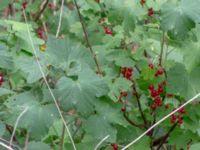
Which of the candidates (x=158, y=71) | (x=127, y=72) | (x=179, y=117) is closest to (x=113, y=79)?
(x=127, y=72)

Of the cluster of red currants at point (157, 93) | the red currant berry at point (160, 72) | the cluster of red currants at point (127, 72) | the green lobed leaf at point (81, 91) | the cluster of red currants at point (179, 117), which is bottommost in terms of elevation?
the cluster of red currants at point (179, 117)

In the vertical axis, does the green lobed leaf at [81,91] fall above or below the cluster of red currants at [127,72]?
above

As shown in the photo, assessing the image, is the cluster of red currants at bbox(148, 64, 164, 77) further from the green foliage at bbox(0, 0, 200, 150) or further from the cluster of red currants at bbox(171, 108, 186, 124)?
the cluster of red currants at bbox(171, 108, 186, 124)

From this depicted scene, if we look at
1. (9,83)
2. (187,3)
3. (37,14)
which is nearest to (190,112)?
(187,3)

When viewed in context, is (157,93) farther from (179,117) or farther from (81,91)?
(81,91)

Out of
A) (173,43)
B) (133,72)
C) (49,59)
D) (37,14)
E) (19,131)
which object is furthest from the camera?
(37,14)

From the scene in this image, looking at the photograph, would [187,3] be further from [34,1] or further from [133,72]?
[34,1]

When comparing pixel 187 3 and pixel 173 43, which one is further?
pixel 173 43

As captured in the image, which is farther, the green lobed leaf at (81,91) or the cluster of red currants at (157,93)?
the cluster of red currants at (157,93)

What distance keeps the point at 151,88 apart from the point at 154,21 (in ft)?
1.39

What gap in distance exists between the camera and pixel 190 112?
210 centimetres

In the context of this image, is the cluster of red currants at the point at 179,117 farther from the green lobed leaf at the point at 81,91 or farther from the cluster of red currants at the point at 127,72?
the green lobed leaf at the point at 81,91

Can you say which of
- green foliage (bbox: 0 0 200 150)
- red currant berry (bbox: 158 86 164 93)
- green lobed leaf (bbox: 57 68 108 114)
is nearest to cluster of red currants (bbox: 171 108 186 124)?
green foliage (bbox: 0 0 200 150)

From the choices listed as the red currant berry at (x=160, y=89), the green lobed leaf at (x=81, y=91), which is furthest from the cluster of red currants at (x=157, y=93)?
the green lobed leaf at (x=81, y=91)
